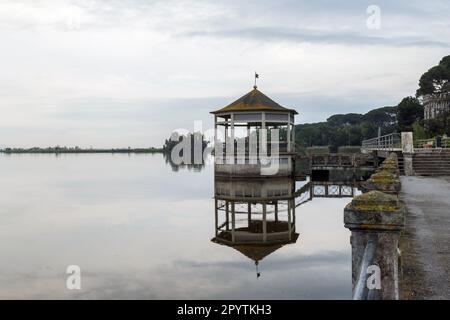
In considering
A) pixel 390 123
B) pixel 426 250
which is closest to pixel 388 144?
pixel 426 250

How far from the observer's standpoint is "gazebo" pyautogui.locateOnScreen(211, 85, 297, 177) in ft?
115

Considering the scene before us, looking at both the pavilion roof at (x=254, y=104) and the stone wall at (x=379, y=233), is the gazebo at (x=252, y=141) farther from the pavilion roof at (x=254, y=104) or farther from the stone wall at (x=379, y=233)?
the stone wall at (x=379, y=233)

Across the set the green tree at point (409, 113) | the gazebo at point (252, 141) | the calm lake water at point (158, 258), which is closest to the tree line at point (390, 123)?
the green tree at point (409, 113)

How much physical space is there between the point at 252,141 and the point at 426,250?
1215 inches

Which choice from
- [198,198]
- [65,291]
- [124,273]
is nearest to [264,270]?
[124,273]

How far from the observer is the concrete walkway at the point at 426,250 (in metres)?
5.29

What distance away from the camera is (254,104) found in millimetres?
35219

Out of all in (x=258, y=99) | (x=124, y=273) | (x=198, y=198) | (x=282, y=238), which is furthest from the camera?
(x=258, y=99)

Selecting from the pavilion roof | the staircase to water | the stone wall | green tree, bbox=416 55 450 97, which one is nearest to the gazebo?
the pavilion roof

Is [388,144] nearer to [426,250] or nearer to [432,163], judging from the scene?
[432,163]

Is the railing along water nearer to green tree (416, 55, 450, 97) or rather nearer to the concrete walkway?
the concrete walkway

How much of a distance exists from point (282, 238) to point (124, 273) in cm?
638

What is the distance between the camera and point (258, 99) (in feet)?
119
